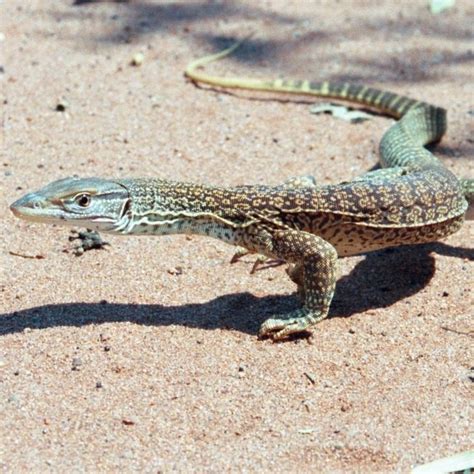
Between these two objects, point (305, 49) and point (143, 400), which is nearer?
point (143, 400)

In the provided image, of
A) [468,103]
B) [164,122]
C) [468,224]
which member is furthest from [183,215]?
[468,103]

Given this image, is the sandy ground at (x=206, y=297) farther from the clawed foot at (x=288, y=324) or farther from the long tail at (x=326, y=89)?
the long tail at (x=326, y=89)

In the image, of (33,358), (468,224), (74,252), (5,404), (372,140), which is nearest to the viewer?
(5,404)

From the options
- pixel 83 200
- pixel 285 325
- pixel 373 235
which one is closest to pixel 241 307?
pixel 285 325

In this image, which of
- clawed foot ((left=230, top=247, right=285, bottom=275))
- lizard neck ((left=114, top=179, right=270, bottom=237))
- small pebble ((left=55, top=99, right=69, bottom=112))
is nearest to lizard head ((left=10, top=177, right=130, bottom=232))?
lizard neck ((left=114, top=179, right=270, bottom=237))

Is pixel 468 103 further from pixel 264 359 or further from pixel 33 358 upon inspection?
pixel 33 358

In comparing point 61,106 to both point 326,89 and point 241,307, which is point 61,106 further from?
point 241,307

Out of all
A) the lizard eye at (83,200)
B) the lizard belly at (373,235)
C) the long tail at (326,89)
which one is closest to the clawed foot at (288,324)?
the lizard belly at (373,235)
